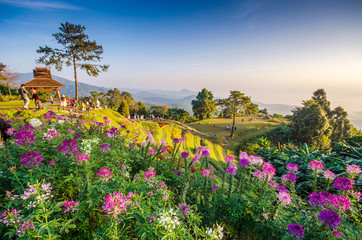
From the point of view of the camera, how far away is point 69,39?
14.6 metres

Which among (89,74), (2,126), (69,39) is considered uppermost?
(69,39)

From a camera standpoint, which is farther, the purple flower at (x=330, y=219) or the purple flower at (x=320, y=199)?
the purple flower at (x=320, y=199)

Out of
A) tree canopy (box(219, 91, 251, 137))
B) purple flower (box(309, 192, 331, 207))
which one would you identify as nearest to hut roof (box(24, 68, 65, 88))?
purple flower (box(309, 192, 331, 207))

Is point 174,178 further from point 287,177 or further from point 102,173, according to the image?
point 287,177

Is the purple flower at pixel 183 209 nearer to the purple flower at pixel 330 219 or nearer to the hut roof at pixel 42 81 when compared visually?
the purple flower at pixel 330 219

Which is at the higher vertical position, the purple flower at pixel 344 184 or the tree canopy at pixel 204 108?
the purple flower at pixel 344 184

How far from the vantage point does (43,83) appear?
49.6 feet

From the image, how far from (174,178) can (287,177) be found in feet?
7.77

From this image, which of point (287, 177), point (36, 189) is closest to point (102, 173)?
point (36, 189)

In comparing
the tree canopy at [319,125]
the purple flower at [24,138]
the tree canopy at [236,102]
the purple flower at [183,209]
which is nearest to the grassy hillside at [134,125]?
the purple flower at [24,138]

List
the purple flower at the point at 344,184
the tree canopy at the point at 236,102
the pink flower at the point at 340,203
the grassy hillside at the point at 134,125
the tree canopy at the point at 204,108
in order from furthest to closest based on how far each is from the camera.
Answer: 1. the tree canopy at the point at 204,108
2. the tree canopy at the point at 236,102
3. the grassy hillside at the point at 134,125
4. the purple flower at the point at 344,184
5. the pink flower at the point at 340,203

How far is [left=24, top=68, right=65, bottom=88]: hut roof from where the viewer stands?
48.5 feet

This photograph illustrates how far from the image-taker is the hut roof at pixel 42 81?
48.5ft

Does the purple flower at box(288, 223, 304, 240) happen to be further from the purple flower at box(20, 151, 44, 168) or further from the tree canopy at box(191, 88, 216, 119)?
the tree canopy at box(191, 88, 216, 119)
